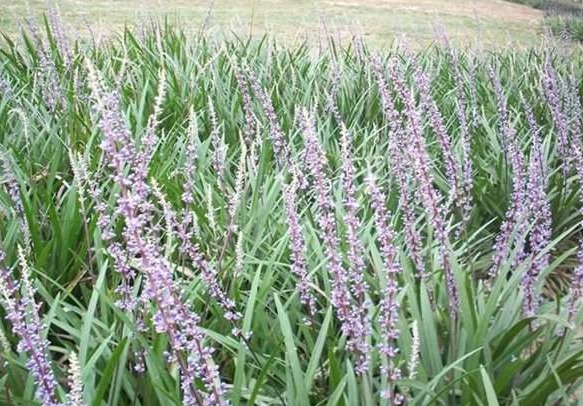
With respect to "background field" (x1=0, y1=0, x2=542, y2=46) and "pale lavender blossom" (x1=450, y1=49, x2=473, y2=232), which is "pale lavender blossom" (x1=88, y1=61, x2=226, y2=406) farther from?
"background field" (x1=0, y1=0, x2=542, y2=46)

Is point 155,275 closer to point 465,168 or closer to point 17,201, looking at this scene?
point 17,201

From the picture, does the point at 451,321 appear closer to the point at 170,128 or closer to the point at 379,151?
the point at 379,151

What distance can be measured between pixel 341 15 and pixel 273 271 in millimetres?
15762

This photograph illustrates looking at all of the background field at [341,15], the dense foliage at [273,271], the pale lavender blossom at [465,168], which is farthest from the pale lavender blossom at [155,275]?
the background field at [341,15]

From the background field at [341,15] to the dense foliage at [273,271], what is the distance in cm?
986

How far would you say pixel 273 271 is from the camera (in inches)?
131

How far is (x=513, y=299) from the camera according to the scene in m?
2.87

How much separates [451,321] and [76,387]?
1.63 m

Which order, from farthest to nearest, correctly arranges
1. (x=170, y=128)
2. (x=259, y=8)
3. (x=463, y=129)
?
(x=259, y=8)
(x=170, y=128)
(x=463, y=129)

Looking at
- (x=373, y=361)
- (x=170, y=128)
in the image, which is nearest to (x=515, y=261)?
(x=373, y=361)

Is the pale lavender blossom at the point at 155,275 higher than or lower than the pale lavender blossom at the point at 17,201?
higher

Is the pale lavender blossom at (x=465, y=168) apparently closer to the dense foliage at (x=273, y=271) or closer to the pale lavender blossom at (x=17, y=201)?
the dense foliage at (x=273, y=271)

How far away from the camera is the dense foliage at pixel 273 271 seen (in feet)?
6.43

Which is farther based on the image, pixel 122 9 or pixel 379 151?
pixel 122 9
